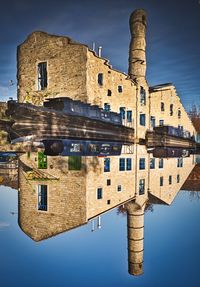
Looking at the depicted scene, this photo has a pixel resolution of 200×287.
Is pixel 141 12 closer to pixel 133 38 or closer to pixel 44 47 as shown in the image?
pixel 133 38

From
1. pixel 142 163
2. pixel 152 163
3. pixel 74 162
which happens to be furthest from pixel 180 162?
pixel 74 162

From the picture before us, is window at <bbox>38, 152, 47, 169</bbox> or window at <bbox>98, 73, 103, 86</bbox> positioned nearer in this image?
window at <bbox>38, 152, 47, 169</bbox>

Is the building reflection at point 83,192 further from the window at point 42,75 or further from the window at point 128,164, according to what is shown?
the window at point 42,75

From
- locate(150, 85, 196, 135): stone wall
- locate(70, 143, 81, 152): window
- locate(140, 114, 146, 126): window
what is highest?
locate(150, 85, 196, 135): stone wall

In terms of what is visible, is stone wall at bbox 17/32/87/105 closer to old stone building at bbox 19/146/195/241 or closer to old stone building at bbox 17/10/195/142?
old stone building at bbox 17/10/195/142

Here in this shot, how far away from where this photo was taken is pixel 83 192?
1366 centimetres

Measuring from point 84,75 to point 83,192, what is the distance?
367 inches

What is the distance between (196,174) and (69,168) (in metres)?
15.0

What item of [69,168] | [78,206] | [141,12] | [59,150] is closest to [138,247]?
[78,206]

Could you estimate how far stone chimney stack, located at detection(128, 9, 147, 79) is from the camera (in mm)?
24406

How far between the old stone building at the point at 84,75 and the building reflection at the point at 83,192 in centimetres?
524

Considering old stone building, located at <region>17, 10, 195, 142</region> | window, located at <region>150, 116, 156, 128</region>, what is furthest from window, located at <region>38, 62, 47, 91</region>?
window, located at <region>150, 116, 156, 128</region>

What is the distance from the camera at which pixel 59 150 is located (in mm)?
14070

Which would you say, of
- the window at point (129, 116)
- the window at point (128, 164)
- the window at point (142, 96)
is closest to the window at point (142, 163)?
the window at point (128, 164)
